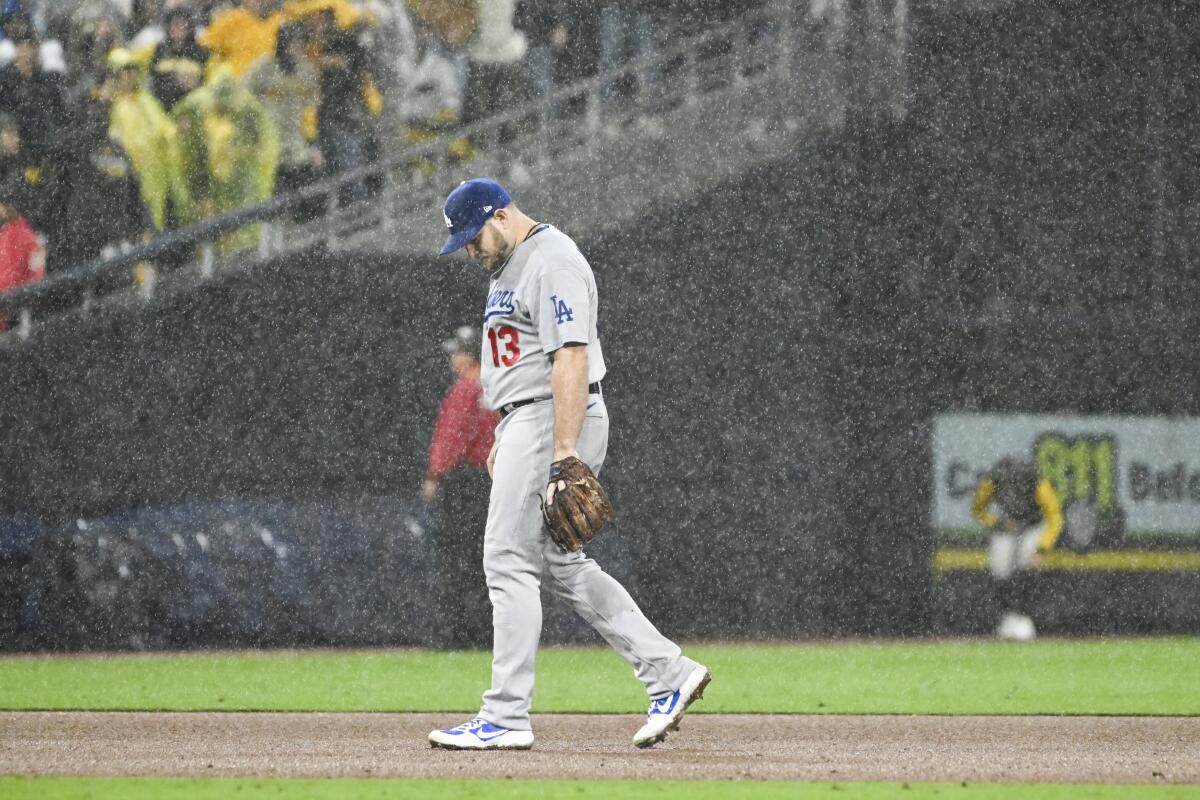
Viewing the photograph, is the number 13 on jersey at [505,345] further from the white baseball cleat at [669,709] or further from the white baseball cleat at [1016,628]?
the white baseball cleat at [1016,628]

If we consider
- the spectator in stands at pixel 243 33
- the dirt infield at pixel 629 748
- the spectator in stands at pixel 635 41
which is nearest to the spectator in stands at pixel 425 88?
the spectator in stands at pixel 243 33

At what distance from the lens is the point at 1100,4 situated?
13016mm

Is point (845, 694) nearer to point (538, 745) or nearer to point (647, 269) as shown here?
point (538, 745)

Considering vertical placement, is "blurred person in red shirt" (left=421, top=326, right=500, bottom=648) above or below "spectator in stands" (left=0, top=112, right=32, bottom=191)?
below

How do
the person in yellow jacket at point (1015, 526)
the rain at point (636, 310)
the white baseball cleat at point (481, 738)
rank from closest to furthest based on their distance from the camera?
the white baseball cleat at point (481, 738)
the rain at point (636, 310)
the person in yellow jacket at point (1015, 526)

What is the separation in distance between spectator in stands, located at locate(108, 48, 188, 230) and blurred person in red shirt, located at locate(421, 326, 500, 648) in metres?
2.18

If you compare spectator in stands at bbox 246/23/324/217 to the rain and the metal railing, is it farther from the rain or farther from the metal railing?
the metal railing

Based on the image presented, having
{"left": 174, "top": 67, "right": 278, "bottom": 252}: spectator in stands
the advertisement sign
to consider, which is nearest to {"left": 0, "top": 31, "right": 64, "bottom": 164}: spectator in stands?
{"left": 174, "top": 67, "right": 278, "bottom": 252}: spectator in stands

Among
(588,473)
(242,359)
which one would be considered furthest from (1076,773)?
(242,359)

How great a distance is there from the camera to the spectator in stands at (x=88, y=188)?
11.5 meters

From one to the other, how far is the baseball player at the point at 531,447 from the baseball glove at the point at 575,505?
2 cm

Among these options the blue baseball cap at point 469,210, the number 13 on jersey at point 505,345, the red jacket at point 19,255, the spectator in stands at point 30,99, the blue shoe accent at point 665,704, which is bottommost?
the blue shoe accent at point 665,704

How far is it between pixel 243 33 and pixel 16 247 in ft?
5.95

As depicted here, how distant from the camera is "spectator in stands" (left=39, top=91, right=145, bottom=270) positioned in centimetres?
1148
